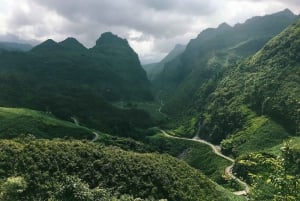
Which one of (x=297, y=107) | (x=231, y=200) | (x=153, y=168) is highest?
(x=297, y=107)

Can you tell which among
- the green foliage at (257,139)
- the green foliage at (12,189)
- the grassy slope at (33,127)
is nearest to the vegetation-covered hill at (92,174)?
the green foliage at (12,189)

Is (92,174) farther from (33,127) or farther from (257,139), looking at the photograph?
(257,139)

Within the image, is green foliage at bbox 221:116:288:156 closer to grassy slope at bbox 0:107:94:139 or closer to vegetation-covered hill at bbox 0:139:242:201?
grassy slope at bbox 0:107:94:139

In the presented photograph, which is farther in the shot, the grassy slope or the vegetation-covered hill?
the grassy slope

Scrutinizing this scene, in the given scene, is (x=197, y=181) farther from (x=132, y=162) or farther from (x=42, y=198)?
(x=42, y=198)

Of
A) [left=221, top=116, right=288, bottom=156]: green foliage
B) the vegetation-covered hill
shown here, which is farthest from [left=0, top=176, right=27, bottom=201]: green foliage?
[left=221, top=116, right=288, bottom=156]: green foliage

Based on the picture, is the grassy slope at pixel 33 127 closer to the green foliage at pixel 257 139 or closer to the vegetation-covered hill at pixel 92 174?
the vegetation-covered hill at pixel 92 174

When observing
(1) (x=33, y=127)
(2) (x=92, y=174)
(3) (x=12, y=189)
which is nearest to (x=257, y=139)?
(1) (x=33, y=127)

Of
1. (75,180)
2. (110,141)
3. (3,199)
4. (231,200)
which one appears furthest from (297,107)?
(3,199)
